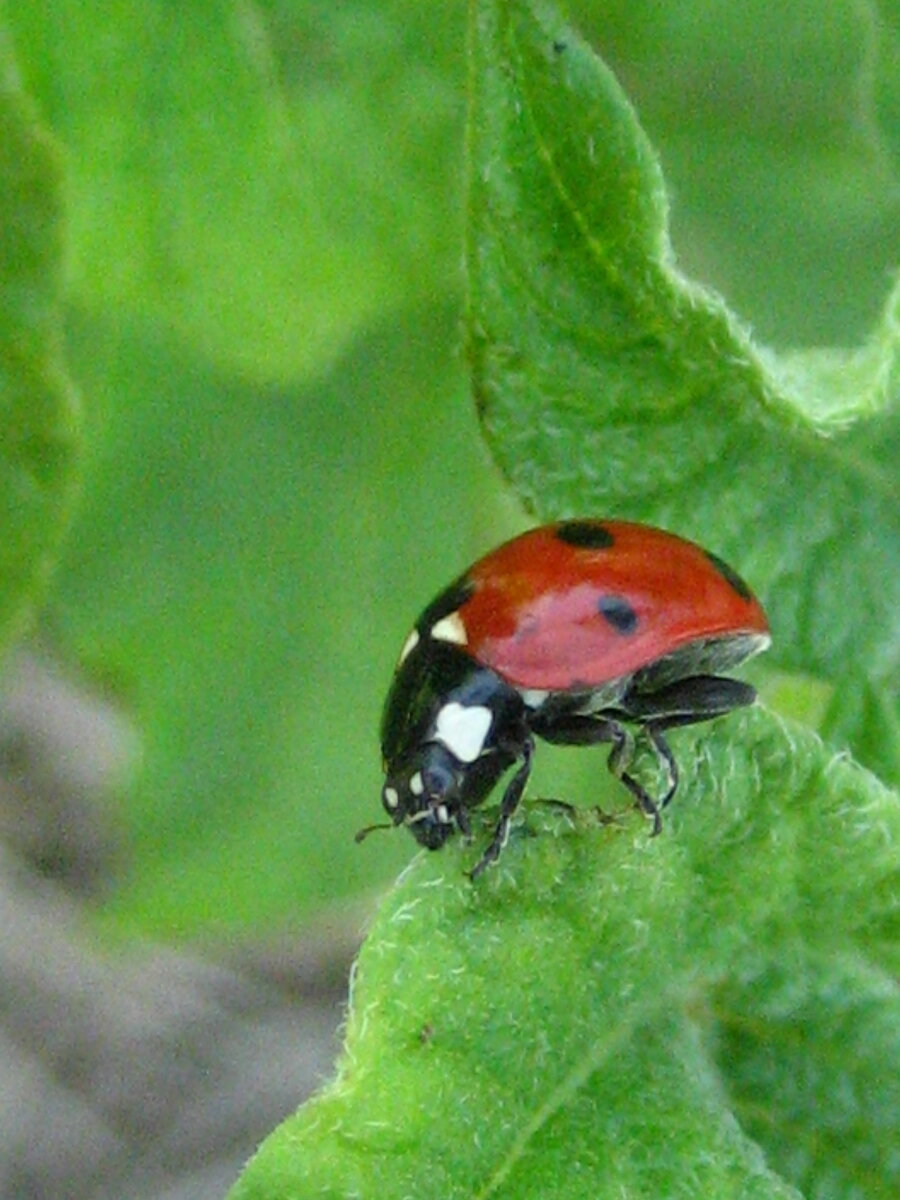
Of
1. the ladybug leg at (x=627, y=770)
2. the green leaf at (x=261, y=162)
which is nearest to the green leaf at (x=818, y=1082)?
the ladybug leg at (x=627, y=770)

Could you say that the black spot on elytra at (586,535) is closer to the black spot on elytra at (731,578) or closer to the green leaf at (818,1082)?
the black spot on elytra at (731,578)

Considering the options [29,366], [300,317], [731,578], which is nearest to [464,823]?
[731,578]

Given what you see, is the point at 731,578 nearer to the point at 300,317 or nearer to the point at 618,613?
the point at 618,613

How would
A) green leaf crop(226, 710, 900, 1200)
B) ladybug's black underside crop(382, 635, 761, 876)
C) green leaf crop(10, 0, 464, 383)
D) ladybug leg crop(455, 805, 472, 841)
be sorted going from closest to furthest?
green leaf crop(226, 710, 900, 1200)
ladybug leg crop(455, 805, 472, 841)
ladybug's black underside crop(382, 635, 761, 876)
green leaf crop(10, 0, 464, 383)

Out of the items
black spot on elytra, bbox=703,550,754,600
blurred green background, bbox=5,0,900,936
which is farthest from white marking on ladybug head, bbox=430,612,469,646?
blurred green background, bbox=5,0,900,936

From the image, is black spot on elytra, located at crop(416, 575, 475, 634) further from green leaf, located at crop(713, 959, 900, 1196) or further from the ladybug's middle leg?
green leaf, located at crop(713, 959, 900, 1196)
